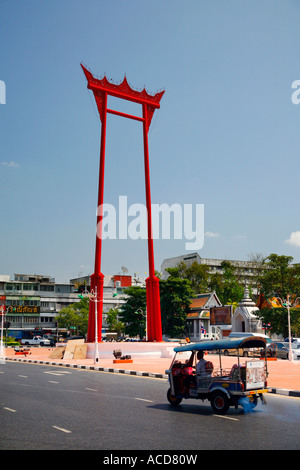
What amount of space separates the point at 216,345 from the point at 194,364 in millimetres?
1115

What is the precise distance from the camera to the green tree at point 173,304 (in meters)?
55.8

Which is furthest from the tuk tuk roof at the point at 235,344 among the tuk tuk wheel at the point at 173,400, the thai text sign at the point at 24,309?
the thai text sign at the point at 24,309

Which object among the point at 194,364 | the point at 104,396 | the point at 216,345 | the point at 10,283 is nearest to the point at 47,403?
the point at 104,396

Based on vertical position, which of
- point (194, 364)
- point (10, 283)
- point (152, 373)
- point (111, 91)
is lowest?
point (152, 373)

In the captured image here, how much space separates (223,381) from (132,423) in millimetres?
2424

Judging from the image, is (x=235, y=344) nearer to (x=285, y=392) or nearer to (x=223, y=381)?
(x=223, y=381)

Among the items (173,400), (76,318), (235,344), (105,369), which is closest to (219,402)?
(235,344)

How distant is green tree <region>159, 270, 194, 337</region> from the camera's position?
183ft

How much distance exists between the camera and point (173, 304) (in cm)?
5591

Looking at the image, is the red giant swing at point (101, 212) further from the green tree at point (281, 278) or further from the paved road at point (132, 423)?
the paved road at point (132, 423)

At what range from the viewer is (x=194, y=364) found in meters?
11.6

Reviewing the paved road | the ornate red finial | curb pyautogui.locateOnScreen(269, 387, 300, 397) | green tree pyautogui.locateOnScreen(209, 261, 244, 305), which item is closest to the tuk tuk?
the paved road
